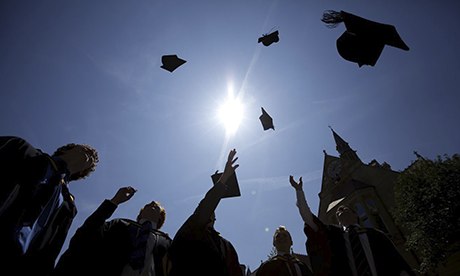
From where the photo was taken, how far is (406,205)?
13852mm

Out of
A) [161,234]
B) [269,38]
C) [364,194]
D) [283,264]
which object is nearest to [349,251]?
[283,264]

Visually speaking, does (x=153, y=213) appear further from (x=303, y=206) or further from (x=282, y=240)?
(x=303, y=206)

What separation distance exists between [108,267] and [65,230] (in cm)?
56

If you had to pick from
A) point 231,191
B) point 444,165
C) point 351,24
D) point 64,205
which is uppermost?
point 444,165

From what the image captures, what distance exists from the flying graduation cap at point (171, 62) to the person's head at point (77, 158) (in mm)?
4042

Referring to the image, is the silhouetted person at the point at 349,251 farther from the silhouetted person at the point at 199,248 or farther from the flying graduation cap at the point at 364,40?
the flying graduation cap at the point at 364,40

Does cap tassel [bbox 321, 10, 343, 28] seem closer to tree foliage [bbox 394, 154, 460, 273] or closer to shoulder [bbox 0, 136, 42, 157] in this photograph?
shoulder [bbox 0, 136, 42, 157]

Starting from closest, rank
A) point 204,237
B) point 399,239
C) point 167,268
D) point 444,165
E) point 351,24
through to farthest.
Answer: point 204,237
point 167,268
point 351,24
point 444,165
point 399,239

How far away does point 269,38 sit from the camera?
264 inches

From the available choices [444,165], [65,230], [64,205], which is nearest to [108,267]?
[65,230]

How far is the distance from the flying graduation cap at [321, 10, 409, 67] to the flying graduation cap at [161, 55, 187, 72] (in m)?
3.93

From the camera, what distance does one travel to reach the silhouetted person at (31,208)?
1.68 metres

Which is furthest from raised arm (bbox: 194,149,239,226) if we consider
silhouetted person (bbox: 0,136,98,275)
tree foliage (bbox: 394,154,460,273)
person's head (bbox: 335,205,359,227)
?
tree foliage (bbox: 394,154,460,273)

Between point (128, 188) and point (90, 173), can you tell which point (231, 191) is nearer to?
point (128, 188)
